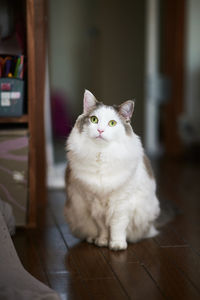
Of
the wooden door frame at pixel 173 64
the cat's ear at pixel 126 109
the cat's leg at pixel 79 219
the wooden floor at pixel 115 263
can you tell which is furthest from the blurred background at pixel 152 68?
the cat's ear at pixel 126 109

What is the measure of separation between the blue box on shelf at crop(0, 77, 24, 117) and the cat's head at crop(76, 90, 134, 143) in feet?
1.50

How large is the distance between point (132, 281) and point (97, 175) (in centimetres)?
49

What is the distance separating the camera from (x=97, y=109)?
2100 mm

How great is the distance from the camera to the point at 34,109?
250 cm

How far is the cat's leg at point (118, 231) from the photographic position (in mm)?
2236

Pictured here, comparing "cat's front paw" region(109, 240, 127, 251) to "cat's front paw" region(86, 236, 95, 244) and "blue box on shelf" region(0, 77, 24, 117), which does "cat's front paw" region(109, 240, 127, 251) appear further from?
"blue box on shelf" region(0, 77, 24, 117)

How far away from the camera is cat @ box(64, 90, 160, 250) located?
2.11 meters

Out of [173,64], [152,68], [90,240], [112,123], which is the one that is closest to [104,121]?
[112,123]

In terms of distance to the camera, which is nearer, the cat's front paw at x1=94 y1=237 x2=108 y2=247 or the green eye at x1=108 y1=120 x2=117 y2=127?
the green eye at x1=108 y1=120 x2=117 y2=127

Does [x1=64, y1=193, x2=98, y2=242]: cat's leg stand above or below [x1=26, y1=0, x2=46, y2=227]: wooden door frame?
below

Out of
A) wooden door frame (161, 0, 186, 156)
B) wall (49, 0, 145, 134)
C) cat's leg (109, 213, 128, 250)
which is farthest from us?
wall (49, 0, 145, 134)

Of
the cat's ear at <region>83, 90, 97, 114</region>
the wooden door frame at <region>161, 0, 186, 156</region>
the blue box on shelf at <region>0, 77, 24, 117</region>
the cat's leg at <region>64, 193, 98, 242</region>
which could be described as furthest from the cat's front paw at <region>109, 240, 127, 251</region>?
the wooden door frame at <region>161, 0, 186, 156</region>

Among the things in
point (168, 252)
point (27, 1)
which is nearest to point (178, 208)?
point (168, 252)

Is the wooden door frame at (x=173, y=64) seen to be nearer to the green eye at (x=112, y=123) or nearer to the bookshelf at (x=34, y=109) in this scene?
the bookshelf at (x=34, y=109)
